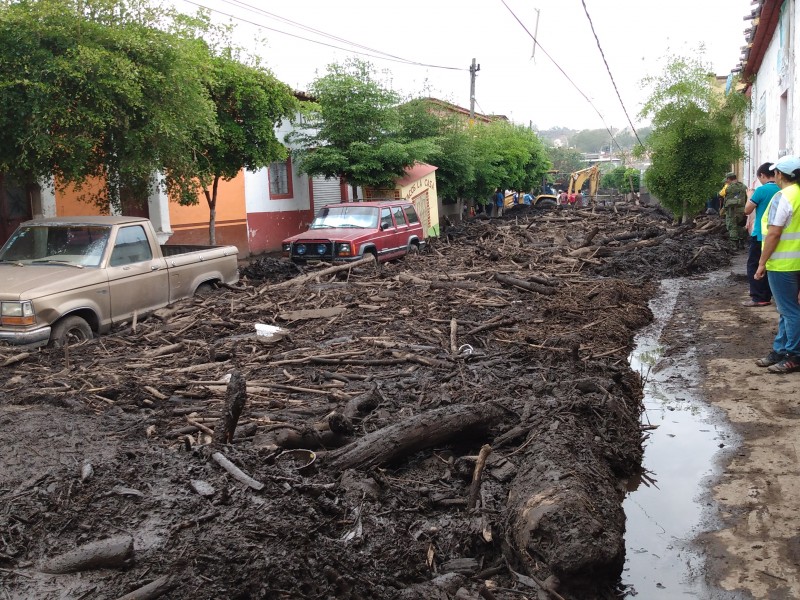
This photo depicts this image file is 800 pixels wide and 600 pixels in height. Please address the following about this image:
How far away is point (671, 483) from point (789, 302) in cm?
309

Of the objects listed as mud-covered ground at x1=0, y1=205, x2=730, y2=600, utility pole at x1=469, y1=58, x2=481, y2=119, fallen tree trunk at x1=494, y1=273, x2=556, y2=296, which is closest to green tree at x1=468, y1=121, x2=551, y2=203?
utility pole at x1=469, y1=58, x2=481, y2=119

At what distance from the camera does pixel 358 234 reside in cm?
1616

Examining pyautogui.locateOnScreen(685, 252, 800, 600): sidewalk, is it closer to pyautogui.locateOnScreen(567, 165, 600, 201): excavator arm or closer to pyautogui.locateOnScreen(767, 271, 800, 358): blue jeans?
pyautogui.locateOnScreen(767, 271, 800, 358): blue jeans

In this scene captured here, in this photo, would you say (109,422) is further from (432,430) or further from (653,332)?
(653,332)

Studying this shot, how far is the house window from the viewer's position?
25.4 metres

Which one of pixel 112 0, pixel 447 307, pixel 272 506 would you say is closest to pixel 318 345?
pixel 447 307

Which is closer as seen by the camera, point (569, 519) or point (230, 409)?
point (569, 519)

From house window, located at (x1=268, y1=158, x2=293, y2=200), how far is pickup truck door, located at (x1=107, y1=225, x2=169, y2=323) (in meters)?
15.2

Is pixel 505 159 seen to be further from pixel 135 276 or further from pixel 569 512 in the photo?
pixel 569 512

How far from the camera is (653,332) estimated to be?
1086cm

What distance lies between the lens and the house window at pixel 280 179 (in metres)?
25.4

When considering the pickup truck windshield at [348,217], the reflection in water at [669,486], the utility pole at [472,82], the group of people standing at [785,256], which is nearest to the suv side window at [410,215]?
the pickup truck windshield at [348,217]

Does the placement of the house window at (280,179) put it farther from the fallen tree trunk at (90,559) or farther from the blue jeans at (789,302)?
the fallen tree trunk at (90,559)

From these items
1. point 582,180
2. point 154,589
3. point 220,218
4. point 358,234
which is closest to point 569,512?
point 154,589
